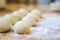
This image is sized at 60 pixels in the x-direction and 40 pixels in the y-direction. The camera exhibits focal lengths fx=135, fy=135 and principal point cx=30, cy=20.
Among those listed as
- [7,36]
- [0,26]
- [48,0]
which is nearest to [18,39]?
[7,36]

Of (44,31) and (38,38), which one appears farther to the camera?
(44,31)

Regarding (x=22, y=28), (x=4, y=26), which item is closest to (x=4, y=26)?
(x=4, y=26)

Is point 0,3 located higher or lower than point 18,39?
higher

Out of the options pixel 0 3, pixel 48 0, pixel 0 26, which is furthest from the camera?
pixel 48 0

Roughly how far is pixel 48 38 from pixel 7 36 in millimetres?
319

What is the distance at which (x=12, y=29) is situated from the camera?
118 centimetres

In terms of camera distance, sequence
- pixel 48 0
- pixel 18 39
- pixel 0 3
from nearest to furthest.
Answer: pixel 18 39, pixel 0 3, pixel 48 0

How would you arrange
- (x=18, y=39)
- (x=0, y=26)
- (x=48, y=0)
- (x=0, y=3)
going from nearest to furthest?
(x=18, y=39) → (x=0, y=26) → (x=0, y=3) → (x=48, y=0)

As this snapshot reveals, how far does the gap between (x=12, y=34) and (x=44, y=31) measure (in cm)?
27

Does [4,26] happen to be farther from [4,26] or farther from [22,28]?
[22,28]

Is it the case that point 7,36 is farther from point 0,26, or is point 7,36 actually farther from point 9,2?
point 9,2

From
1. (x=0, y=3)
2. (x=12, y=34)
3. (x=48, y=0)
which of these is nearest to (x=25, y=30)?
(x=12, y=34)

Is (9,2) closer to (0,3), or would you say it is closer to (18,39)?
(0,3)

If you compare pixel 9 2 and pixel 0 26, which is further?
pixel 9 2
